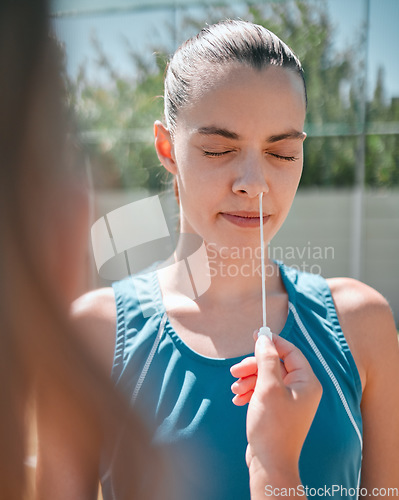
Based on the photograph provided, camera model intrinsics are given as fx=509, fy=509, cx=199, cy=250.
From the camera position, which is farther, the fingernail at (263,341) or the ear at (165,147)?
the ear at (165,147)

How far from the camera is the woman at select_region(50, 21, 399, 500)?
1.04 meters

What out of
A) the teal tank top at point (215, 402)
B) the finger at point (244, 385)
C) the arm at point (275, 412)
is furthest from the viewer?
the teal tank top at point (215, 402)

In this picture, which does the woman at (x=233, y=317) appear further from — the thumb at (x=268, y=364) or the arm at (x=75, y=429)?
the thumb at (x=268, y=364)

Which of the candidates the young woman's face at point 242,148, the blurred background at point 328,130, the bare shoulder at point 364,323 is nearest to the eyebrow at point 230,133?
the young woman's face at point 242,148

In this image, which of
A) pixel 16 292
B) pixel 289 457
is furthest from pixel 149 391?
pixel 16 292

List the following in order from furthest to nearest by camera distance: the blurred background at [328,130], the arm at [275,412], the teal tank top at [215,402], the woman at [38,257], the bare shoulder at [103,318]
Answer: the blurred background at [328,130]
the bare shoulder at [103,318]
the teal tank top at [215,402]
the arm at [275,412]
the woman at [38,257]

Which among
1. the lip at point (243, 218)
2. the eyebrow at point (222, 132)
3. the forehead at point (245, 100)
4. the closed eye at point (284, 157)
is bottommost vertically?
the lip at point (243, 218)

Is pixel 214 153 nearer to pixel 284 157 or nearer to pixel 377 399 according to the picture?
pixel 284 157

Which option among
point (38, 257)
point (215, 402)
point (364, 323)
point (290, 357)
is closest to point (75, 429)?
point (38, 257)

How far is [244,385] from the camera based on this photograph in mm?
712

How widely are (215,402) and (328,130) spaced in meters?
4.42

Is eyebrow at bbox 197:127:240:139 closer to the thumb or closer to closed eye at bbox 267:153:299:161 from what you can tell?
closed eye at bbox 267:153:299:161

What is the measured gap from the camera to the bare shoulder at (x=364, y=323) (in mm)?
1173

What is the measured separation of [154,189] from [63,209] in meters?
4.83
